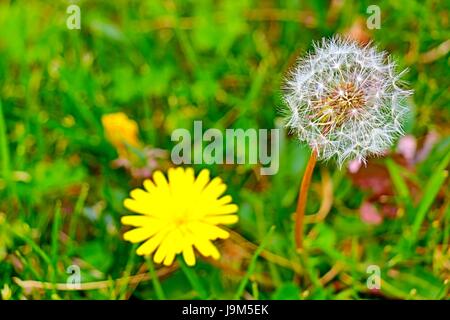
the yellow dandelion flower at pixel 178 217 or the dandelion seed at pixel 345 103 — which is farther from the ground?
the dandelion seed at pixel 345 103

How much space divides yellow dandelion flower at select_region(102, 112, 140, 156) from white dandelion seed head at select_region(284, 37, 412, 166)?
1.07 ft

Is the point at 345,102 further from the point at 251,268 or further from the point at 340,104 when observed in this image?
the point at 251,268

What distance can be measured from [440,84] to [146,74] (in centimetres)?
45

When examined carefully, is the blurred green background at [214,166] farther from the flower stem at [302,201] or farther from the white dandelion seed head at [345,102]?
the white dandelion seed head at [345,102]

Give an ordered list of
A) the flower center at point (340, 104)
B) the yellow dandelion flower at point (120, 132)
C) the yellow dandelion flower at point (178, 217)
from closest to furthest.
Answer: the flower center at point (340, 104), the yellow dandelion flower at point (178, 217), the yellow dandelion flower at point (120, 132)

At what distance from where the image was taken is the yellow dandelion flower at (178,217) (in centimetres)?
101

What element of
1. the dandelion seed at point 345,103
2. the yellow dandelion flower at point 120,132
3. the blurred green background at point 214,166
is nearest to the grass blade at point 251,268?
the blurred green background at point 214,166

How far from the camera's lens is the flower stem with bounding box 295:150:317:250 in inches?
36.7

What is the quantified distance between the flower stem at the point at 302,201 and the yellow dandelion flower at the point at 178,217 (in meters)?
0.09
